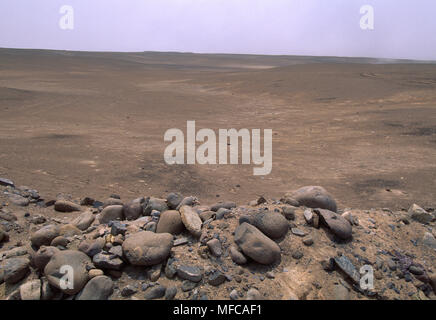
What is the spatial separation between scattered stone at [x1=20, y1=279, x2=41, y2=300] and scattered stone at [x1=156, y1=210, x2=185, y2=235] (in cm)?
115

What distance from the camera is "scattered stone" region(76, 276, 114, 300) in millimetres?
2580

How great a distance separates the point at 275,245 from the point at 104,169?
469cm

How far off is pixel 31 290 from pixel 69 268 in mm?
329

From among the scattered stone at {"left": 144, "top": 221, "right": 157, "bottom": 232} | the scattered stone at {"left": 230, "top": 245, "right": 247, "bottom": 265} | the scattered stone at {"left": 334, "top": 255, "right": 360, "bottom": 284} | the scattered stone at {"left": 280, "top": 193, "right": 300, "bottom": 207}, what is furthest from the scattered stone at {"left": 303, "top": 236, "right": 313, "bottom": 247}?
the scattered stone at {"left": 144, "top": 221, "right": 157, "bottom": 232}

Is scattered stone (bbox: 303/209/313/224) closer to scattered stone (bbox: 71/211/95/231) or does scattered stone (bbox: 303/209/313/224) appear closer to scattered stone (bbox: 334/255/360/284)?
scattered stone (bbox: 334/255/360/284)

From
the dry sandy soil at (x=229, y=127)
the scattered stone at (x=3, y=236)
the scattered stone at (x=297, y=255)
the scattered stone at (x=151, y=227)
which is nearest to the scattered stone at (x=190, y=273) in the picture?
the scattered stone at (x=151, y=227)

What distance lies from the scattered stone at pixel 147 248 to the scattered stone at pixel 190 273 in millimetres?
208

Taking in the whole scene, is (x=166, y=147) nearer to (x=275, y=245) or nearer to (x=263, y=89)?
(x=275, y=245)

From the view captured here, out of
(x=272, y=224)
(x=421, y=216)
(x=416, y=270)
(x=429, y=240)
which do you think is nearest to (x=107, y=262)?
(x=272, y=224)

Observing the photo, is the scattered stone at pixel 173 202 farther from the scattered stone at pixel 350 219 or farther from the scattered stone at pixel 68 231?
the scattered stone at pixel 350 219

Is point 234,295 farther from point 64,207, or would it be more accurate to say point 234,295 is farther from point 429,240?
point 64,207

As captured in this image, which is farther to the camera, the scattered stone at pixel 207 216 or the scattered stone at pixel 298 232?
the scattered stone at pixel 207 216

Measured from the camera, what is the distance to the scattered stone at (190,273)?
2.74 metres

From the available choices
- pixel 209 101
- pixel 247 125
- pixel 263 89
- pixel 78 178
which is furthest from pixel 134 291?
pixel 263 89
